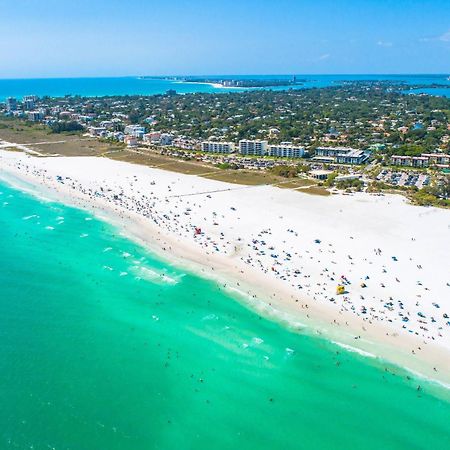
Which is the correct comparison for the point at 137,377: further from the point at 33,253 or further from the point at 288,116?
the point at 288,116

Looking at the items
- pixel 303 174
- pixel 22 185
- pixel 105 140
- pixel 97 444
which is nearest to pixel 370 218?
pixel 303 174

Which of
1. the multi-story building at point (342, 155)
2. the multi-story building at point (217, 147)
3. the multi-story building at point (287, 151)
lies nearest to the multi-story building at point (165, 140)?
the multi-story building at point (217, 147)

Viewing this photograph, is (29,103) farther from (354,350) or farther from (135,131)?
(354,350)

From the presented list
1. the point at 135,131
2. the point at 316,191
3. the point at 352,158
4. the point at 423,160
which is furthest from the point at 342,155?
the point at 135,131

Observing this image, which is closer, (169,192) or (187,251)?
(187,251)

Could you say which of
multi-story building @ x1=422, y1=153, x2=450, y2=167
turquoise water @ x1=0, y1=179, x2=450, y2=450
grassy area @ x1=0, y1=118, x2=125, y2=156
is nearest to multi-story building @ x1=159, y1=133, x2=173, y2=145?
grassy area @ x1=0, y1=118, x2=125, y2=156

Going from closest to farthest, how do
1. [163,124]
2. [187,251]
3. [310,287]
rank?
[310,287], [187,251], [163,124]

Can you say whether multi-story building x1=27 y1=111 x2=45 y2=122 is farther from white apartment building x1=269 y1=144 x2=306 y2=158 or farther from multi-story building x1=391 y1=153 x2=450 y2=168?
multi-story building x1=391 y1=153 x2=450 y2=168
